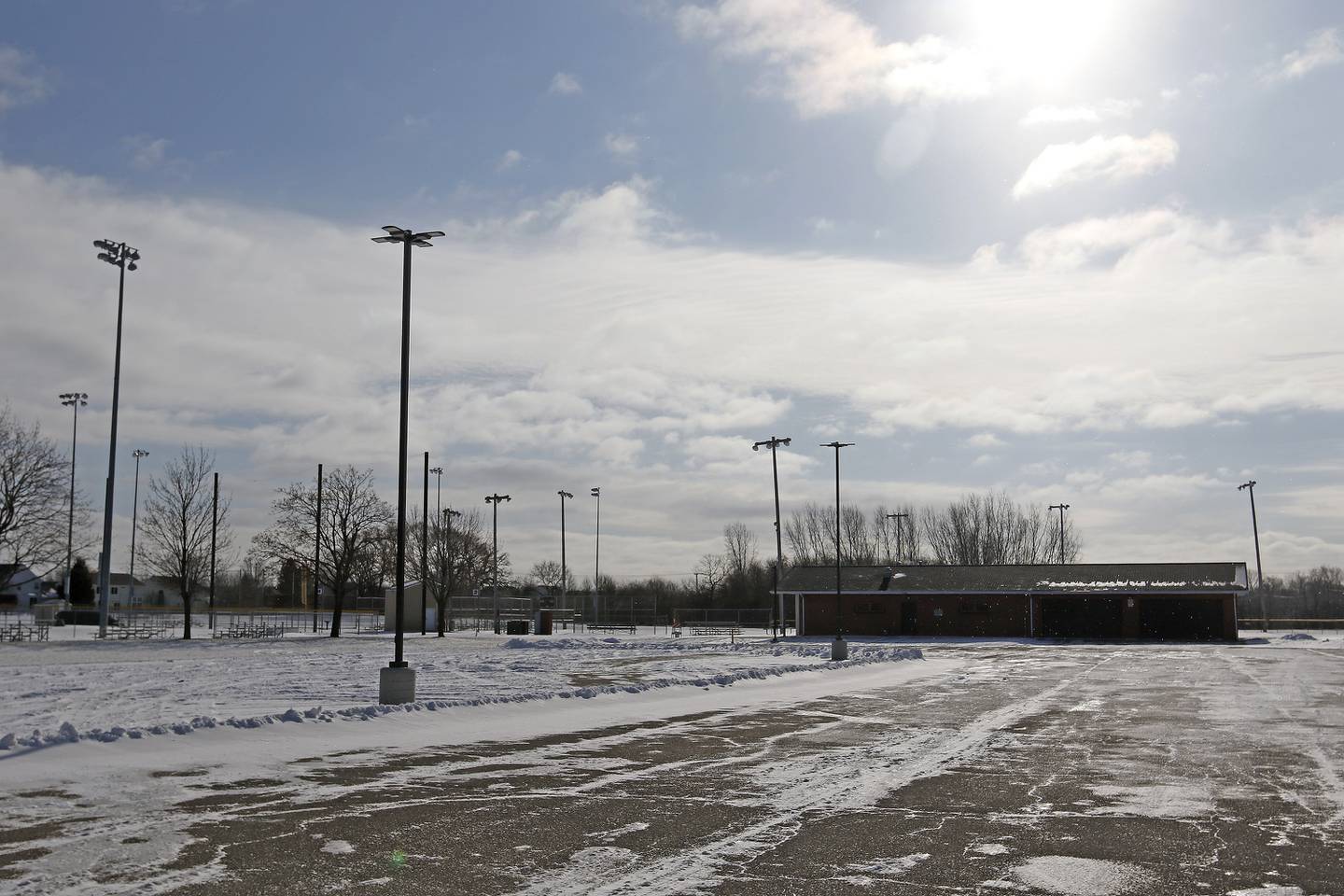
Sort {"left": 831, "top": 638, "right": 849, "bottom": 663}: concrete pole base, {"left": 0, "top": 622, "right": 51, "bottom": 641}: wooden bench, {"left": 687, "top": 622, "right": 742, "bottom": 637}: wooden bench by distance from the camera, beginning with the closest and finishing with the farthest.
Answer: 1. {"left": 831, "top": 638, "right": 849, "bottom": 663}: concrete pole base
2. {"left": 0, "top": 622, "right": 51, "bottom": 641}: wooden bench
3. {"left": 687, "top": 622, "right": 742, "bottom": 637}: wooden bench

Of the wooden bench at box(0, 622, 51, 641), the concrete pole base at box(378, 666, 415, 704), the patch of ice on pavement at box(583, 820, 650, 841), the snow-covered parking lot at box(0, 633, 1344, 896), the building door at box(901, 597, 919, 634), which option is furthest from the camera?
the building door at box(901, 597, 919, 634)

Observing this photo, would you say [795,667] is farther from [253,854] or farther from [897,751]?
[253,854]

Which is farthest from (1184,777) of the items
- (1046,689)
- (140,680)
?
(140,680)

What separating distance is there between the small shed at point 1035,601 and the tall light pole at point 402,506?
43.0 m

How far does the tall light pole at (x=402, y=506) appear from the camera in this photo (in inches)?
725

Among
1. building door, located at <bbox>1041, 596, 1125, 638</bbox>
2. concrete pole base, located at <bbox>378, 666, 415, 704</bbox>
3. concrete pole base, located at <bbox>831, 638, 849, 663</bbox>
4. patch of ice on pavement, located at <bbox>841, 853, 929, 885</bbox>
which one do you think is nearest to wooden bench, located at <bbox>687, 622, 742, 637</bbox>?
building door, located at <bbox>1041, 596, 1125, 638</bbox>

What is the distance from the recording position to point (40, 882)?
7016mm

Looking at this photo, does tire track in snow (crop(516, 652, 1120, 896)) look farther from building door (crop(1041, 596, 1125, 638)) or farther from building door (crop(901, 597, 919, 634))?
building door (crop(901, 597, 919, 634))

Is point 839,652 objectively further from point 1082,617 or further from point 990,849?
point 1082,617

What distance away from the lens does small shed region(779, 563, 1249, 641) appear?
Result: 6169 centimetres

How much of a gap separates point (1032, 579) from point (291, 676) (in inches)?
1988

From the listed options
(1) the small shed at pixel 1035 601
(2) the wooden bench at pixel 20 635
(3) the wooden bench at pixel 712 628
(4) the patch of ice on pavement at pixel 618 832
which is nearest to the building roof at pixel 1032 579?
(1) the small shed at pixel 1035 601

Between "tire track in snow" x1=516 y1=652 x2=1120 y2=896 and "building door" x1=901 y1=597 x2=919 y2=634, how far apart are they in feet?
163

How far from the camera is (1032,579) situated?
2608 inches
